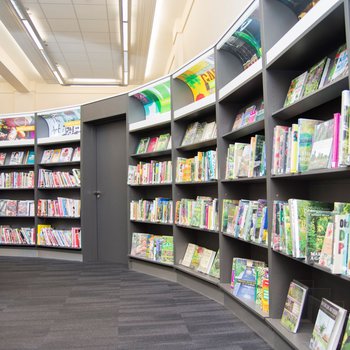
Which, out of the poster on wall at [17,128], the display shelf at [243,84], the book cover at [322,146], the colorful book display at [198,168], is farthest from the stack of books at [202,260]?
the poster on wall at [17,128]

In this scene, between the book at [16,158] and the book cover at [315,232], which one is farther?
the book at [16,158]

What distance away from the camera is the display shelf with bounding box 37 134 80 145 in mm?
5555

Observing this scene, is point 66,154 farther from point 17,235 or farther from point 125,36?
point 125,36

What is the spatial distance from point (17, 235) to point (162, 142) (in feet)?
10.4

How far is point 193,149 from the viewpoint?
4055 mm

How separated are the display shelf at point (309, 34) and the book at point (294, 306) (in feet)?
4.46

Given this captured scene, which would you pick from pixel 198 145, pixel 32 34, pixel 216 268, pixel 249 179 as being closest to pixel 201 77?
pixel 198 145

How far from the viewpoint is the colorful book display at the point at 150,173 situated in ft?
14.0

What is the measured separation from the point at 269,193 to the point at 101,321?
5.33 feet

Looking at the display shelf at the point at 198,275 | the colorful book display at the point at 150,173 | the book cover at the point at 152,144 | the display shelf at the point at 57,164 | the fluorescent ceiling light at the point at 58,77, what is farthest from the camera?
the fluorescent ceiling light at the point at 58,77

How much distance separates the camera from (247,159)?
2773 millimetres

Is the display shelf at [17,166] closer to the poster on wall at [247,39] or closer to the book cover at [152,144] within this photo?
the book cover at [152,144]

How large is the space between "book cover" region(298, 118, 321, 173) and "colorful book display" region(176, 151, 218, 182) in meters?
1.35

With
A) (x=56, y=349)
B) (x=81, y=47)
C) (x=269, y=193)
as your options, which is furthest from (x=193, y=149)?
Answer: (x=81, y=47)
